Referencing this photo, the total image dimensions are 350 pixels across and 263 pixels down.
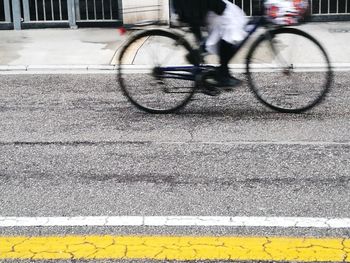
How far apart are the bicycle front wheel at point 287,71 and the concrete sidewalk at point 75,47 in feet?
5.59

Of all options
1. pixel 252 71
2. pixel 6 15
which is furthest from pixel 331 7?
pixel 252 71

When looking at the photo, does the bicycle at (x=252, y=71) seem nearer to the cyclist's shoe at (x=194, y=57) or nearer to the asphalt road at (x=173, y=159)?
the cyclist's shoe at (x=194, y=57)

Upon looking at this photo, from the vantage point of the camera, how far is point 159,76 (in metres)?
7.10

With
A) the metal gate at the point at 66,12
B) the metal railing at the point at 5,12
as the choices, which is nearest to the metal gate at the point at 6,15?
the metal railing at the point at 5,12

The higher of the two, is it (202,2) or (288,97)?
(202,2)

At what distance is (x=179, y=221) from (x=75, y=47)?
7.25 meters

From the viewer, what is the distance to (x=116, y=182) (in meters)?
5.26

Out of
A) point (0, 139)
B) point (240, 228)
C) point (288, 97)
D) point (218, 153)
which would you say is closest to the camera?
point (240, 228)

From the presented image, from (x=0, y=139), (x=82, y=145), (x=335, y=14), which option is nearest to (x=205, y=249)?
(x=82, y=145)

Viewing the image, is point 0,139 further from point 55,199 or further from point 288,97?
point 288,97

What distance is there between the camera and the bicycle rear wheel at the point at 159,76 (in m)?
6.91

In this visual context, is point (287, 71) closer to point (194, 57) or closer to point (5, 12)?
point (194, 57)

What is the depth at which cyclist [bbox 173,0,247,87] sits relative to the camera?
6777 millimetres

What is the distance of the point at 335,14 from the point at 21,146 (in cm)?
874
